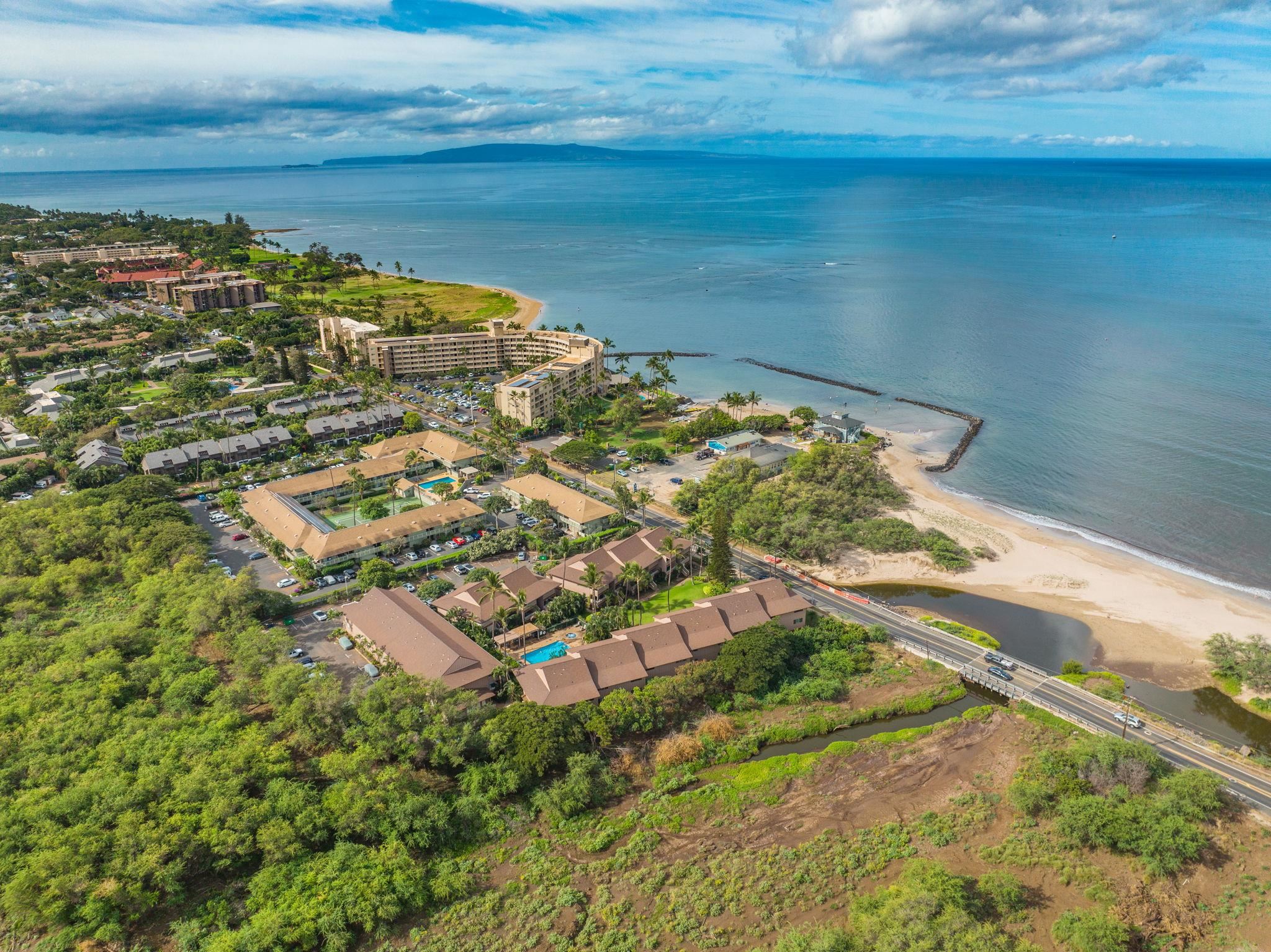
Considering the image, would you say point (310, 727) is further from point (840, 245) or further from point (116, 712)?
point (840, 245)

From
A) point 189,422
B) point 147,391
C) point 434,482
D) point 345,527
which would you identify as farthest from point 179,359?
point 345,527

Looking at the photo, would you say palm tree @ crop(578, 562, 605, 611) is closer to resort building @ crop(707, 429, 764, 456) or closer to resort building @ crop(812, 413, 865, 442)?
resort building @ crop(707, 429, 764, 456)

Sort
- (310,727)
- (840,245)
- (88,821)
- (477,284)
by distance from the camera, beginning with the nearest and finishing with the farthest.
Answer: (88,821)
(310,727)
(477,284)
(840,245)

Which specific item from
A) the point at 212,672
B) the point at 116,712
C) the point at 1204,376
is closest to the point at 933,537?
the point at 212,672

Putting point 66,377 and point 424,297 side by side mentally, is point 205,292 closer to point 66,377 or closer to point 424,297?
point 424,297

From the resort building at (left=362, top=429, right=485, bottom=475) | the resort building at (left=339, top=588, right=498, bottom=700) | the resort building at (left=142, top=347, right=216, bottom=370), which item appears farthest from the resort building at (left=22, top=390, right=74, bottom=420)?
the resort building at (left=339, top=588, right=498, bottom=700)

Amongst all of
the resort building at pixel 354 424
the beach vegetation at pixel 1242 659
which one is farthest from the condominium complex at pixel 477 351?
the beach vegetation at pixel 1242 659
